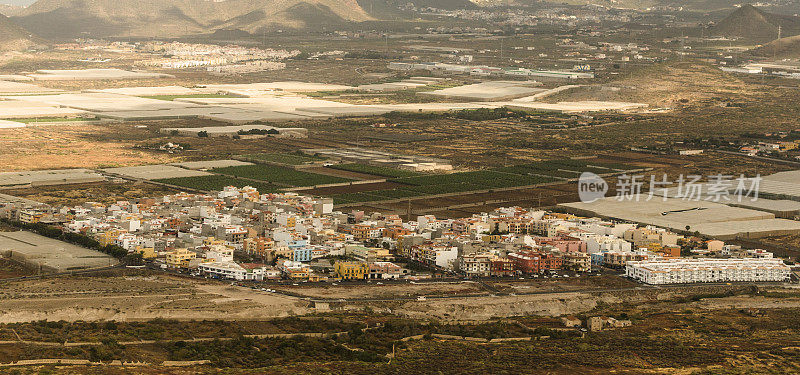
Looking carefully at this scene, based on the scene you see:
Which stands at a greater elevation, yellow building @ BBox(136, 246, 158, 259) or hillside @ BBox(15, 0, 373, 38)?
hillside @ BBox(15, 0, 373, 38)

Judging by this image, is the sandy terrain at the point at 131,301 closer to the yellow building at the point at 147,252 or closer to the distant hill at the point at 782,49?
the yellow building at the point at 147,252

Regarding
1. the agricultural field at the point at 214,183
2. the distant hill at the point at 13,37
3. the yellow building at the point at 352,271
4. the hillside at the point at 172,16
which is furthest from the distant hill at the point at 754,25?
the yellow building at the point at 352,271

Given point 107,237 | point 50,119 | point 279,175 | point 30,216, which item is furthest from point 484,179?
point 50,119

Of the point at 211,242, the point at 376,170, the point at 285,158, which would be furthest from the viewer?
the point at 285,158

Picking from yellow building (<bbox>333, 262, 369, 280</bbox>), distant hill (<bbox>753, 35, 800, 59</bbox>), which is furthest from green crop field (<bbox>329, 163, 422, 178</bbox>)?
distant hill (<bbox>753, 35, 800, 59</bbox>)

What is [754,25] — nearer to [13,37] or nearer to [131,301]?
[13,37]

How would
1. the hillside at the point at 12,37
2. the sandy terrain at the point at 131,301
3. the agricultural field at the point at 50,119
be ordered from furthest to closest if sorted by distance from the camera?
the hillside at the point at 12,37 → the agricultural field at the point at 50,119 → the sandy terrain at the point at 131,301

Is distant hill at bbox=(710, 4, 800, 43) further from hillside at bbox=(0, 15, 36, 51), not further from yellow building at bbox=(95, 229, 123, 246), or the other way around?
yellow building at bbox=(95, 229, 123, 246)
